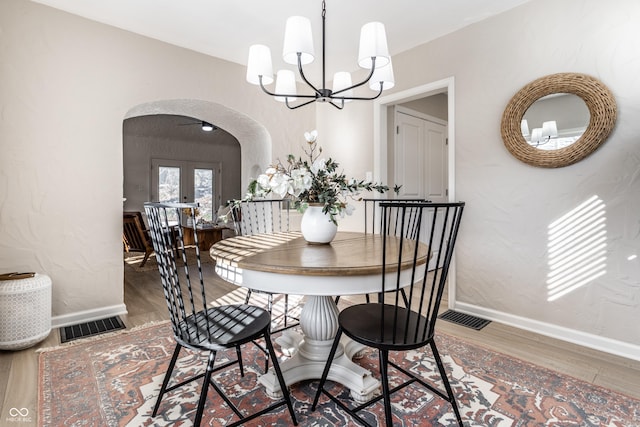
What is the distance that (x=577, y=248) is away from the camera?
2295 mm

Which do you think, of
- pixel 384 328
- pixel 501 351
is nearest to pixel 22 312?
pixel 384 328

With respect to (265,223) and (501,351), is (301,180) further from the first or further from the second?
(501,351)

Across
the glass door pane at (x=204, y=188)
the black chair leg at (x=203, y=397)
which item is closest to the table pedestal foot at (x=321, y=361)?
the black chair leg at (x=203, y=397)

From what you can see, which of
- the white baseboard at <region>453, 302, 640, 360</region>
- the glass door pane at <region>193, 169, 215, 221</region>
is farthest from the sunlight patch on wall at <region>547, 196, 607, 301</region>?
the glass door pane at <region>193, 169, 215, 221</region>

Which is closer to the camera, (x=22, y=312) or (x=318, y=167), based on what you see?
(x=318, y=167)

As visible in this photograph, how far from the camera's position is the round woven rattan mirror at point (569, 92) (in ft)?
6.98

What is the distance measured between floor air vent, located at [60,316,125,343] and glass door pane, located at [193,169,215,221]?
605 cm

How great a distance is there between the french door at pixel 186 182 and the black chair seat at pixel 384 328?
21.5 ft

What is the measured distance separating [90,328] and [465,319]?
9.65 feet

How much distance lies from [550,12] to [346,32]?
1.50 meters

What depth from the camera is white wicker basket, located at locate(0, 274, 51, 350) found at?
2074 millimetres

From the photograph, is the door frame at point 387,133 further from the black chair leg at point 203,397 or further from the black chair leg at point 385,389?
the black chair leg at point 203,397

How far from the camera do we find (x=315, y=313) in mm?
1829

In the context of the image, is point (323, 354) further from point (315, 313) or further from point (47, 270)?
point (47, 270)
